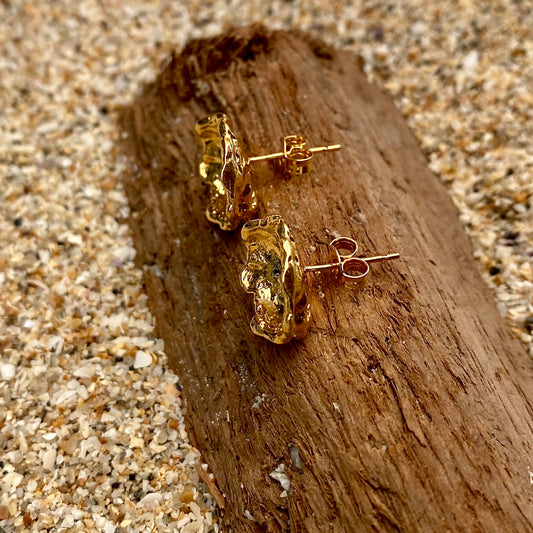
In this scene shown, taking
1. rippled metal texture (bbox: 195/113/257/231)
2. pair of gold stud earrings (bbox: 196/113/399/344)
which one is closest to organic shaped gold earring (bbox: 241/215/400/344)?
pair of gold stud earrings (bbox: 196/113/399/344)

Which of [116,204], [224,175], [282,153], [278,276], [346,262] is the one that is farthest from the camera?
[116,204]

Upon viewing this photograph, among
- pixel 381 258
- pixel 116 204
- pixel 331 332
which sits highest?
pixel 116 204

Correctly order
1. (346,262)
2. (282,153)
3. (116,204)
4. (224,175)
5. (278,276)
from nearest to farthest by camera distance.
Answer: (278,276) → (346,262) → (224,175) → (282,153) → (116,204)

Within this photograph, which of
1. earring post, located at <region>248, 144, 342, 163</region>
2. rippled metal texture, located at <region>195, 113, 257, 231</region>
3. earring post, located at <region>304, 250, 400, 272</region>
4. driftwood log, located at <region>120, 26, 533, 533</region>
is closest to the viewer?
driftwood log, located at <region>120, 26, 533, 533</region>

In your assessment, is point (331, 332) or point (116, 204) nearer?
point (331, 332)

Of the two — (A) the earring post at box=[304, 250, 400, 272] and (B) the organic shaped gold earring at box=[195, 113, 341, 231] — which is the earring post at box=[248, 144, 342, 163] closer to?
(B) the organic shaped gold earring at box=[195, 113, 341, 231]

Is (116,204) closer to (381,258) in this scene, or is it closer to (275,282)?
(275,282)

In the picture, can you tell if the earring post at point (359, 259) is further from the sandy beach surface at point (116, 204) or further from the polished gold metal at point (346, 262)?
the sandy beach surface at point (116, 204)

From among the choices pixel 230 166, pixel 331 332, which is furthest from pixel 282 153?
pixel 331 332
